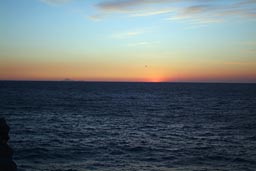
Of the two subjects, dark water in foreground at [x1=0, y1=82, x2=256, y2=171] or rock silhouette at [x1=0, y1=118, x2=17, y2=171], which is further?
dark water in foreground at [x1=0, y1=82, x2=256, y2=171]

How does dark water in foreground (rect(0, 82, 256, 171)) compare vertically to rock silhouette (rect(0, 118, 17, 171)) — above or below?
below

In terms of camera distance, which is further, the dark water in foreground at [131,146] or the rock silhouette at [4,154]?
the dark water in foreground at [131,146]

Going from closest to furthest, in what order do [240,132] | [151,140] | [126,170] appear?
1. [126,170]
2. [151,140]
3. [240,132]

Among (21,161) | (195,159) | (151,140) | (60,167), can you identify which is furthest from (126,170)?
(151,140)

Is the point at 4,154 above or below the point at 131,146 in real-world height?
above

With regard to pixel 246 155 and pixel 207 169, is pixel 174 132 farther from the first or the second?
pixel 207 169

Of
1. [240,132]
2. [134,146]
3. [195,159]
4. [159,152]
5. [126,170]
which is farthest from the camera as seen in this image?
[240,132]

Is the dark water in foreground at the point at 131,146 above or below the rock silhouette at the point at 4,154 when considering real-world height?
below

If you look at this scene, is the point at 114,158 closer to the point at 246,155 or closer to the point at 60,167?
the point at 60,167

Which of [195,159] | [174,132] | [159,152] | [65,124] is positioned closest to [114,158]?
[159,152]

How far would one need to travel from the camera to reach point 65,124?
43.0 metres

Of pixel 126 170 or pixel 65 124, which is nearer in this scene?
pixel 126 170

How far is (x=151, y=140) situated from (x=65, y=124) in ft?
48.2

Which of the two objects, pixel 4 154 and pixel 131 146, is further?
pixel 131 146
